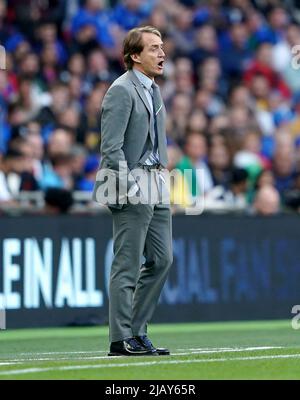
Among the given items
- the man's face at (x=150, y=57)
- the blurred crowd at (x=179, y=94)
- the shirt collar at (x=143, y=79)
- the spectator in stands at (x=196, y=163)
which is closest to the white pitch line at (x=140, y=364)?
the shirt collar at (x=143, y=79)

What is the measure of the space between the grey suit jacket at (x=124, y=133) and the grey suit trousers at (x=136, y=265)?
20 centimetres

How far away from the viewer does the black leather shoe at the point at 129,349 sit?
29.7ft

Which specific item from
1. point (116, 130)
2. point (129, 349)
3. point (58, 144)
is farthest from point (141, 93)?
point (58, 144)

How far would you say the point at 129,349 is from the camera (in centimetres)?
905

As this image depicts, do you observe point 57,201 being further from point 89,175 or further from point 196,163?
point 196,163

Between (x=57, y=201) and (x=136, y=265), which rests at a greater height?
(x=57, y=201)

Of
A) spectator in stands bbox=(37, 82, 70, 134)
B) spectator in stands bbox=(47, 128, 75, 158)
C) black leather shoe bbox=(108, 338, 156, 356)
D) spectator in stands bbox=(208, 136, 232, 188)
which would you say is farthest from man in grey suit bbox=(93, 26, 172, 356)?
spectator in stands bbox=(37, 82, 70, 134)

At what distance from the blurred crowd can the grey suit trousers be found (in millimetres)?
5055

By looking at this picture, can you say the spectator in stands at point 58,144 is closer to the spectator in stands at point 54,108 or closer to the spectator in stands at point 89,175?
the spectator in stands at point 89,175

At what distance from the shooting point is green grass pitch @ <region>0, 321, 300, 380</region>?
25.7 ft

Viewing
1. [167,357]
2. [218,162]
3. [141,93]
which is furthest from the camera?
[218,162]

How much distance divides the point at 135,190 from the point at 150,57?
3.36 ft

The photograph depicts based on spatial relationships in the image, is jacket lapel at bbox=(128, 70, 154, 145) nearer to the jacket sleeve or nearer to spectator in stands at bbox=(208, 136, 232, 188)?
the jacket sleeve
